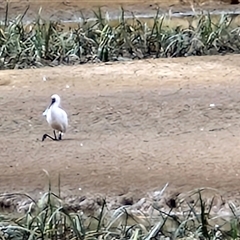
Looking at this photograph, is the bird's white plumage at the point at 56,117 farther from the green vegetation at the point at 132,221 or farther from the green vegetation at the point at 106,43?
the green vegetation at the point at 106,43

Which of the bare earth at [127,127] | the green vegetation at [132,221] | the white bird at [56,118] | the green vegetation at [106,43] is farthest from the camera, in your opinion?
the green vegetation at [106,43]

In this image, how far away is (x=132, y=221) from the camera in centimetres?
470

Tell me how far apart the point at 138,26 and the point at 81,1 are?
163 inches

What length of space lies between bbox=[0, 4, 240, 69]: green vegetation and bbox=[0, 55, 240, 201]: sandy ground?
0.38 metres

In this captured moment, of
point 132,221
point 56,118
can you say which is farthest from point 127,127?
point 132,221

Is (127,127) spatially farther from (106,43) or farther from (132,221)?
(106,43)

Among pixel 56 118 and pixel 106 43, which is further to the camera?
pixel 106 43

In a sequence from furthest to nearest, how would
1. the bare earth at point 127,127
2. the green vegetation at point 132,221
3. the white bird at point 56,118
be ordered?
the white bird at point 56,118 → the bare earth at point 127,127 → the green vegetation at point 132,221

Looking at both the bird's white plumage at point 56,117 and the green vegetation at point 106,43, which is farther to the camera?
the green vegetation at point 106,43

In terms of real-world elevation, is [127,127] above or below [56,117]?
below

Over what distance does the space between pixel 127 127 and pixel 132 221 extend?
5.48 ft

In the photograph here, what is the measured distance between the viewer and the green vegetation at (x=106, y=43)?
8547 mm

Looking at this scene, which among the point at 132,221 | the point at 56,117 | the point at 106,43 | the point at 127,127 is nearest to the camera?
the point at 132,221

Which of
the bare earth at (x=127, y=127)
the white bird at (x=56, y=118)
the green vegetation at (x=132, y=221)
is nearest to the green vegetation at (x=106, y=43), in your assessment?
the bare earth at (x=127, y=127)
